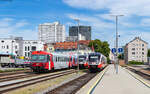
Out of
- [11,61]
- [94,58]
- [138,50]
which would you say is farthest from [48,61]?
[138,50]

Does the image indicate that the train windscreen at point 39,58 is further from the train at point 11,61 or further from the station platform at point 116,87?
the train at point 11,61

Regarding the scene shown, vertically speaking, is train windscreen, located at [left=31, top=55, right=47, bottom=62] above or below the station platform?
above

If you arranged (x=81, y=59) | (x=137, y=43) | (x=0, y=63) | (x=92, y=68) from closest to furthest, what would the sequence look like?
1. (x=92, y=68)
2. (x=81, y=59)
3. (x=0, y=63)
4. (x=137, y=43)

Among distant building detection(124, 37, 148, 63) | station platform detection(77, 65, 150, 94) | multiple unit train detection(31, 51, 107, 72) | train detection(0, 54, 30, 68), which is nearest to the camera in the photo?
station platform detection(77, 65, 150, 94)

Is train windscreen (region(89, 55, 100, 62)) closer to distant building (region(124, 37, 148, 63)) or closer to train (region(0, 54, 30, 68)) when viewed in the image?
train (region(0, 54, 30, 68))

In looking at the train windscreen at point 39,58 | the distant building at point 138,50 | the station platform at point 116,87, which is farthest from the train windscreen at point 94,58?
the distant building at point 138,50

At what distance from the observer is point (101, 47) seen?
116 metres

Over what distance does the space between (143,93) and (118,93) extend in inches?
50.6

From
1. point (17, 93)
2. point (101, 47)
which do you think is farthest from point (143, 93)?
point (101, 47)

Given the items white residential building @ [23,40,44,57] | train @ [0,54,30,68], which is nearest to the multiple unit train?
train @ [0,54,30,68]

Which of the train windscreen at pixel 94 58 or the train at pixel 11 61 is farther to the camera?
the train at pixel 11 61

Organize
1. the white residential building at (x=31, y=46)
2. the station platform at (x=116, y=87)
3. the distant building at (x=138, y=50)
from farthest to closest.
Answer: the distant building at (x=138, y=50) < the white residential building at (x=31, y=46) < the station platform at (x=116, y=87)

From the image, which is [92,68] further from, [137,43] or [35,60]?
[137,43]

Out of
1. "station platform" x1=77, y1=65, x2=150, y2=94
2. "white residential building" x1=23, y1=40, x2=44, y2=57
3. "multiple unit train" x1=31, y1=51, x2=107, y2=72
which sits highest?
"white residential building" x1=23, y1=40, x2=44, y2=57
